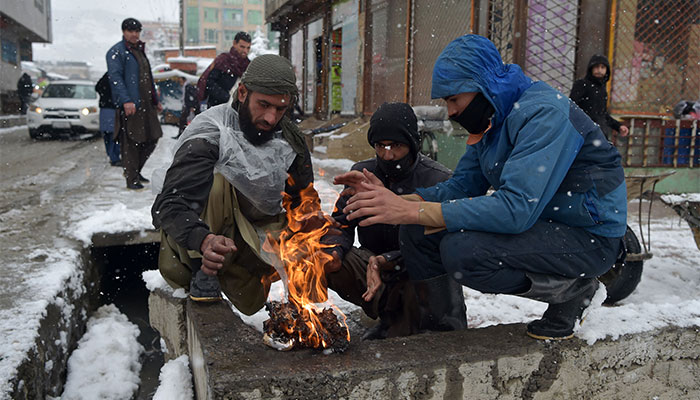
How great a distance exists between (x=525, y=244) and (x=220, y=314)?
1.36m

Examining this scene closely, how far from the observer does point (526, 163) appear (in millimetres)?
1879

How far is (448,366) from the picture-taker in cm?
202

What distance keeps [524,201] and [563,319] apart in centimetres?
64

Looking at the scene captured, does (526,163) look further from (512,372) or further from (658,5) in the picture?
(658,5)

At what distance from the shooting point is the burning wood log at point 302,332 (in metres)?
2.03

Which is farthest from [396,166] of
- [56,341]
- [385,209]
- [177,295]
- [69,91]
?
[69,91]

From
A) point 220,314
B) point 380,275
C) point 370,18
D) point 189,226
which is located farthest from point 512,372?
point 370,18

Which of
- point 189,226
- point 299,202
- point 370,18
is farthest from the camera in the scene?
point 370,18

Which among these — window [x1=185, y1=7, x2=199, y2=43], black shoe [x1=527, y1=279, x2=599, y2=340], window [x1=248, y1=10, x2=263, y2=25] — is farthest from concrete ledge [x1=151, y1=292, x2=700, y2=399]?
window [x1=248, y1=10, x2=263, y2=25]

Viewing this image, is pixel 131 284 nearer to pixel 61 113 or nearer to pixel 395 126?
pixel 395 126

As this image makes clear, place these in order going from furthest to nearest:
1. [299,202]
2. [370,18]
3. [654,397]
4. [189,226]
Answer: [370,18]
[299,202]
[654,397]
[189,226]

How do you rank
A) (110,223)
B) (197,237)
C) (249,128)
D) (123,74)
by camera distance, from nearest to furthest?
(197,237), (249,128), (110,223), (123,74)

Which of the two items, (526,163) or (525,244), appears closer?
(526,163)

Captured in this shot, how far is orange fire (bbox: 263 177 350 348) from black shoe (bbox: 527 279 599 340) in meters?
0.82
